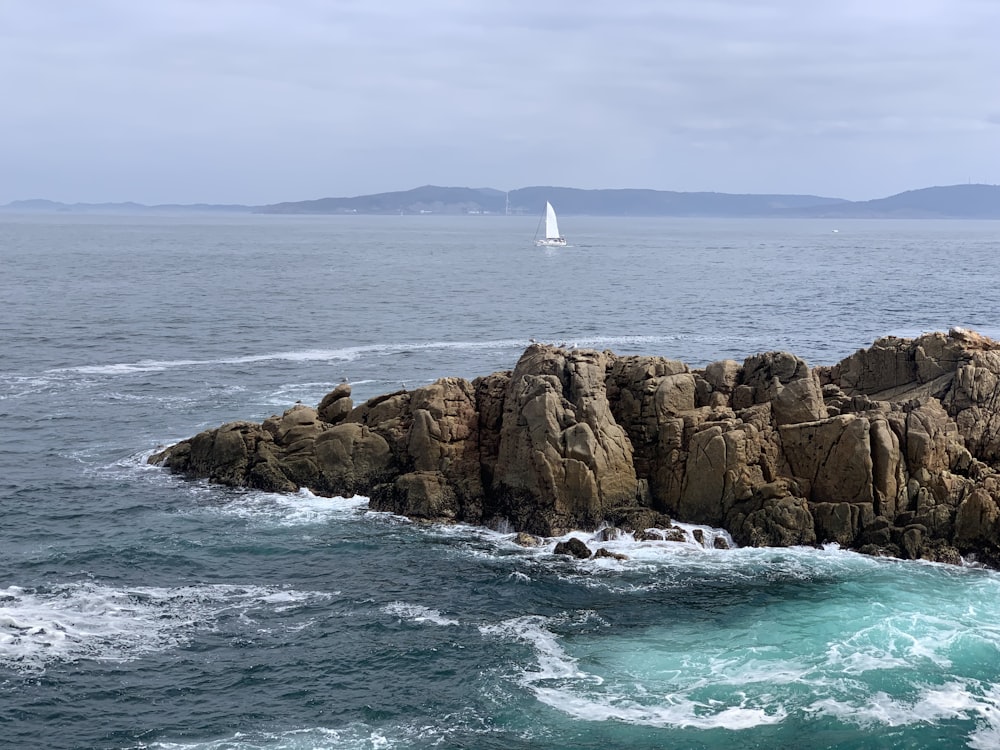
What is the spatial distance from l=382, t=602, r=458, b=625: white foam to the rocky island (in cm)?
799

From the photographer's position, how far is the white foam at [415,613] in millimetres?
35531

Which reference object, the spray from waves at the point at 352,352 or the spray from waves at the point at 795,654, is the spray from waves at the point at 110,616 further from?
the spray from waves at the point at 352,352

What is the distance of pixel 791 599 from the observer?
36.9 meters

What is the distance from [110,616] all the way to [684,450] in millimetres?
23174

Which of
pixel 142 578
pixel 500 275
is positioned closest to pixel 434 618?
pixel 142 578

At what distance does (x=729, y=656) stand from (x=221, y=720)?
15457 mm

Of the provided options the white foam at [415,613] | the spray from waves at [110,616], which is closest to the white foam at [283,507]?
the spray from waves at [110,616]

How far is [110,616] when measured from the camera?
3538 cm

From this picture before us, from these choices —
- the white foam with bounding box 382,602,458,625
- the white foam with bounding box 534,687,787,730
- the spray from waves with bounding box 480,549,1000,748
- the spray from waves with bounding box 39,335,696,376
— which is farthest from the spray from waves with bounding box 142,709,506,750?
the spray from waves with bounding box 39,335,696,376

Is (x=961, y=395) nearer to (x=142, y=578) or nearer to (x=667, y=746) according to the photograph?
(x=667, y=746)

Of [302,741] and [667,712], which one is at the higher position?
[667,712]

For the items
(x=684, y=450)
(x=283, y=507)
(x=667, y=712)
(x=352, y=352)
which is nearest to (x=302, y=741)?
(x=667, y=712)

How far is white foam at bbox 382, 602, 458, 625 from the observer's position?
35.5 meters

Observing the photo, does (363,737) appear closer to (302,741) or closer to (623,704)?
(302,741)
